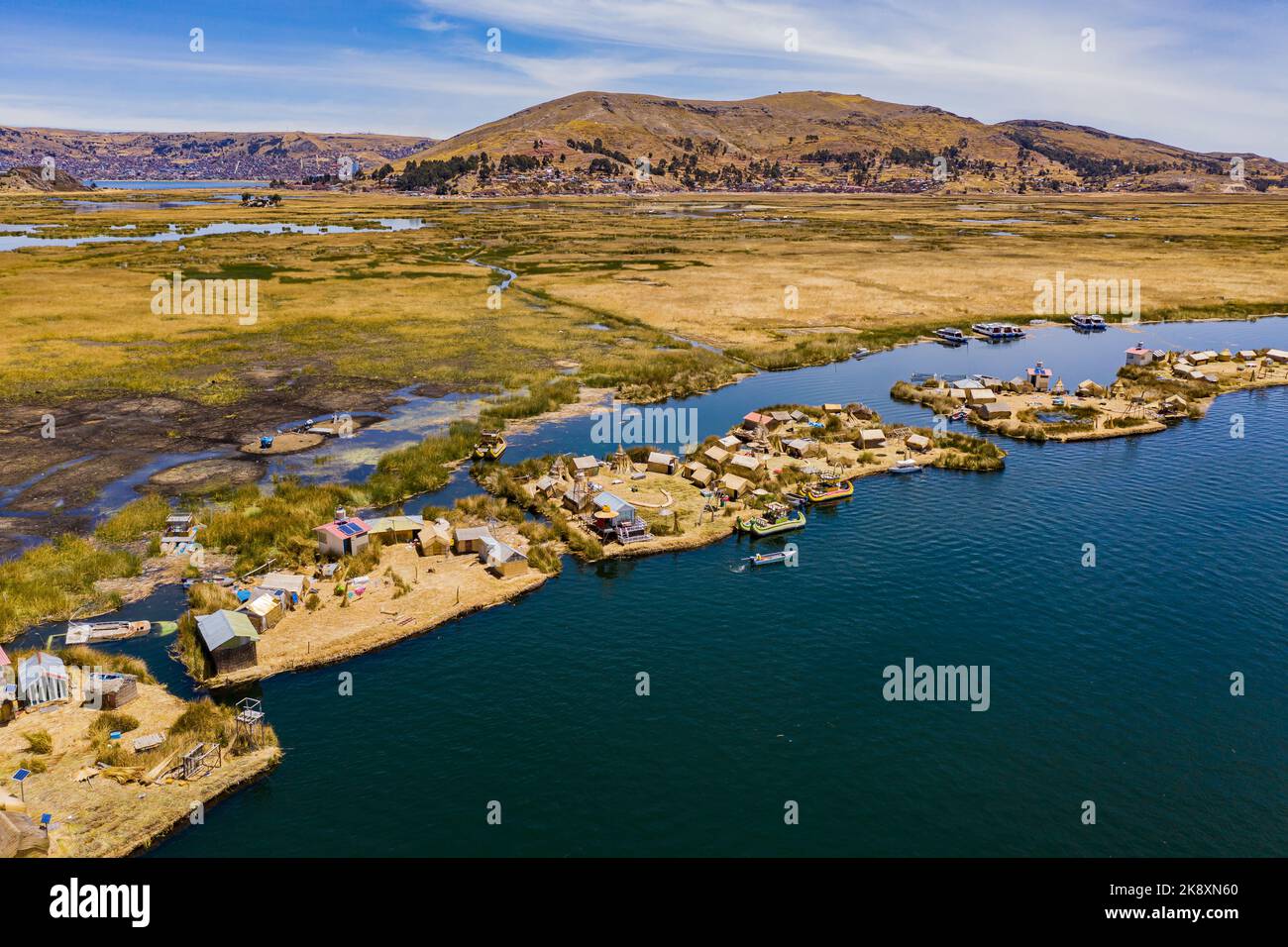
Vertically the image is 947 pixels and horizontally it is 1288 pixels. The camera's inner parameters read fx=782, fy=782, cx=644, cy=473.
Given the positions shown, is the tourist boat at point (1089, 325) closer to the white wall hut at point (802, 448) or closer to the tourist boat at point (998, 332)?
the tourist boat at point (998, 332)

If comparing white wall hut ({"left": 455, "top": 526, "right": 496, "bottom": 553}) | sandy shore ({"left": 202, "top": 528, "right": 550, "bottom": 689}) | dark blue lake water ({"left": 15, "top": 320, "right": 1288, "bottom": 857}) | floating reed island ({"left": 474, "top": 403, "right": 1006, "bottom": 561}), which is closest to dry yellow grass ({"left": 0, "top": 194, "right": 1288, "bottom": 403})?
floating reed island ({"left": 474, "top": 403, "right": 1006, "bottom": 561})

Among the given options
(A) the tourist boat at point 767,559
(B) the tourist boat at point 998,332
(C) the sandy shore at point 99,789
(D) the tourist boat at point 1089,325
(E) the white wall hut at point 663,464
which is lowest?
(C) the sandy shore at point 99,789

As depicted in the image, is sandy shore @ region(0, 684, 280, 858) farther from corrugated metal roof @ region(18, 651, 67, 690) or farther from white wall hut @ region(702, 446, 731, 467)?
white wall hut @ region(702, 446, 731, 467)

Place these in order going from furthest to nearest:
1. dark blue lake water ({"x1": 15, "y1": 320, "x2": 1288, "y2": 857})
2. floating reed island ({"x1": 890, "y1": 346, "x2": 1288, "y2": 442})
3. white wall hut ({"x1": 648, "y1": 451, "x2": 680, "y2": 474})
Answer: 1. floating reed island ({"x1": 890, "y1": 346, "x2": 1288, "y2": 442})
2. white wall hut ({"x1": 648, "y1": 451, "x2": 680, "y2": 474})
3. dark blue lake water ({"x1": 15, "y1": 320, "x2": 1288, "y2": 857})

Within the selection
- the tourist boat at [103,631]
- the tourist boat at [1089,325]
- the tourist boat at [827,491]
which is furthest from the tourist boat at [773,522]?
the tourist boat at [1089,325]

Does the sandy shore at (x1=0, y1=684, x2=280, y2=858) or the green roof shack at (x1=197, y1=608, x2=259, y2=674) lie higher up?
the green roof shack at (x1=197, y1=608, x2=259, y2=674)

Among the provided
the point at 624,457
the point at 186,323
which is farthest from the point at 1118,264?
the point at 186,323

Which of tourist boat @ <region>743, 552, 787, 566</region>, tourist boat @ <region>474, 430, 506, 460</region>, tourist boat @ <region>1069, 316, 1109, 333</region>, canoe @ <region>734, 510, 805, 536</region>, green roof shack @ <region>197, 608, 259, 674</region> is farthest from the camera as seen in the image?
tourist boat @ <region>1069, 316, 1109, 333</region>
